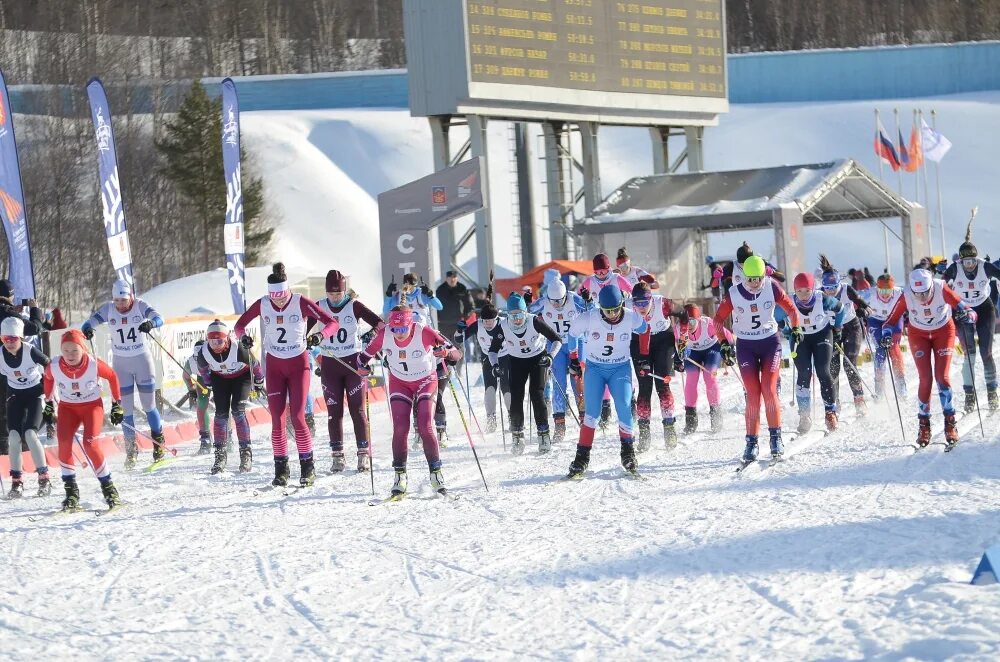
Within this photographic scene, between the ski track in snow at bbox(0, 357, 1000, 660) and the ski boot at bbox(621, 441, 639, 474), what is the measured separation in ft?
0.38

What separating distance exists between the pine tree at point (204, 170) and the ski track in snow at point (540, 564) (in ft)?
118

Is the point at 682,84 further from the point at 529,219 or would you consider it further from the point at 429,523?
the point at 429,523

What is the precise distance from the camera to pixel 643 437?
531 inches

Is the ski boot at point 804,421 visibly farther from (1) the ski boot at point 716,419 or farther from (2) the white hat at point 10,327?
(2) the white hat at point 10,327

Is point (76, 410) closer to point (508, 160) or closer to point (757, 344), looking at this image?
point (757, 344)

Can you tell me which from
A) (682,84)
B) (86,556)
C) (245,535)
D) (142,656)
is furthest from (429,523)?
(682,84)

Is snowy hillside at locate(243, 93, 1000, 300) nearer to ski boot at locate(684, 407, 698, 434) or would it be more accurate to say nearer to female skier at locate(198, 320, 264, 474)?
ski boot at locate(684, 407, 698, 434)

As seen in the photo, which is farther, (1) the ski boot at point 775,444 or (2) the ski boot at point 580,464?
(1) the ski boot at point 775,444

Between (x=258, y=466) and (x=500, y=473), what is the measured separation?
9.02 feet

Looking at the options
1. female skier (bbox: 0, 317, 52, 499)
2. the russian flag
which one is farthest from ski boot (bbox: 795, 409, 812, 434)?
the russian flag

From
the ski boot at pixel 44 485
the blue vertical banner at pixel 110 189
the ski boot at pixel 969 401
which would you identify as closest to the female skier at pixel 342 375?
the ski boot at pixel 44 485

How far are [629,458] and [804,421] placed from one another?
300 centimetres

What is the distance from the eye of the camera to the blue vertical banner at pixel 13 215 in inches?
676

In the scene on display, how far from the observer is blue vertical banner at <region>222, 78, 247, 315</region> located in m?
21.9
